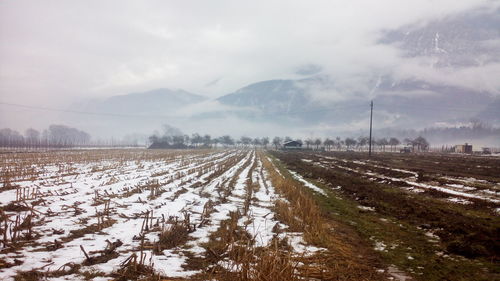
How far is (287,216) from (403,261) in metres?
4.81

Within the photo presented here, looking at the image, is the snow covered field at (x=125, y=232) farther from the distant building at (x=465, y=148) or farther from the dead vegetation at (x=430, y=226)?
the distant building at (x=465, y=148)

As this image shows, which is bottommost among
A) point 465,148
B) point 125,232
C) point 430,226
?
point 125,232

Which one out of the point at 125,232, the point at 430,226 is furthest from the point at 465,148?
the point at 125,232

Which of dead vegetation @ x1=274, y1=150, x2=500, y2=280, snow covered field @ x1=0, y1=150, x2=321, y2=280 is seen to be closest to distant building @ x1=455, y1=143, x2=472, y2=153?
dead vegetation @ x1=274, y1=150, x2=500, y2=280

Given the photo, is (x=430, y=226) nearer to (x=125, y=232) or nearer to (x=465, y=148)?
(x=125, y=232)

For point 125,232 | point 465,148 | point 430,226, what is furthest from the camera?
point 465,148

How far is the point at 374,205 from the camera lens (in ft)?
52.3

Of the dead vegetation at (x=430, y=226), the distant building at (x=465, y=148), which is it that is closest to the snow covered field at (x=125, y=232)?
the dead vegetation at (x=430, y=226)

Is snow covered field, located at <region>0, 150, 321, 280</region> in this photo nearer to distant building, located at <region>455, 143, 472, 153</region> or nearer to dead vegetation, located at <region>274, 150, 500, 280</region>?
dead vegetation, located at <region>274, 150, 500, 280</region>

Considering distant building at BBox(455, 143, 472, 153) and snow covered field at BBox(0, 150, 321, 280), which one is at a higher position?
distant building at BBox(455, 143, 472, 153)

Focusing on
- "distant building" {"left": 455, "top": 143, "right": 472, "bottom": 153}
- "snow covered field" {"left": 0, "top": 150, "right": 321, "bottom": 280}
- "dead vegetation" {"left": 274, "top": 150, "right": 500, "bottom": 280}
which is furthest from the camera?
"distant building" {"left": 455, "top": 143, "right": 472, "bottom": 153}

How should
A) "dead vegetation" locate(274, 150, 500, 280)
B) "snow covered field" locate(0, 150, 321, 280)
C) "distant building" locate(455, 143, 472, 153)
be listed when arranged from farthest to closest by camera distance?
"distant building" locate(455, 143, 472, 153) → "dead vegetation" locate(274, 150, 500, 280) → "snow covered field" locate(0, 150, 321, 280)

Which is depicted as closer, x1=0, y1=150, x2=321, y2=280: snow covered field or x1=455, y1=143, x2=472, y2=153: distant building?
x1=0, y1=150, x2=321, y2=280: snow covered field

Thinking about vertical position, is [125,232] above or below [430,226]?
below
